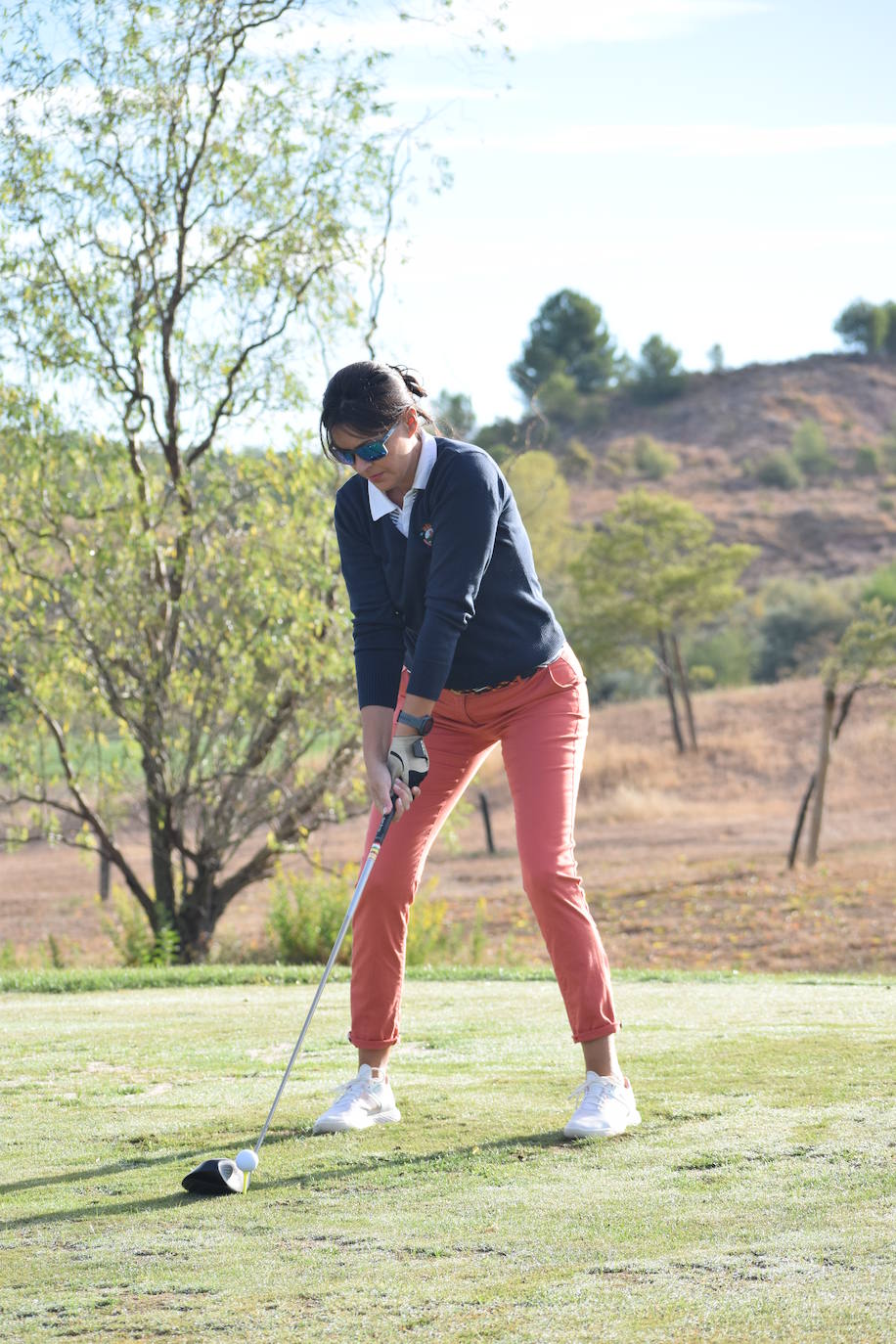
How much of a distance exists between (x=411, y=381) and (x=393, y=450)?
0.27m

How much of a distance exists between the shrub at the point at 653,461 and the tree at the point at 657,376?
1704 centimetres

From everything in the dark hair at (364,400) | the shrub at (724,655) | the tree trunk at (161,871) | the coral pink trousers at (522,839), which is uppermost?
the dark hair at (364,400)

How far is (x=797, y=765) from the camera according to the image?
41844 millimetres

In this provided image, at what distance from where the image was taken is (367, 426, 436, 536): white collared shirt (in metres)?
4.43

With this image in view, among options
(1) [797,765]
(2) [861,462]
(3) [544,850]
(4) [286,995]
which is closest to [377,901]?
(3) [544,850]

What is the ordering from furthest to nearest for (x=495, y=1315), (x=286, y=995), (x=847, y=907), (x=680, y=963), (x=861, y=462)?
(x=861, y=462) → (x=847, y=907) → (x=680, y=963) → (x=286, y=995) → (x=495, y=1315)

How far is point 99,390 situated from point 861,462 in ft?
311

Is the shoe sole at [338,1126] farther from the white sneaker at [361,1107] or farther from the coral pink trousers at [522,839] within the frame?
the coral pink trousers at [522,839]

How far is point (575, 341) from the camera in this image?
12356 cm

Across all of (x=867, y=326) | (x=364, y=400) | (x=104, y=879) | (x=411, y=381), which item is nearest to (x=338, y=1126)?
(x=364, y=400)

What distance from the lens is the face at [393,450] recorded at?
14.1 feet

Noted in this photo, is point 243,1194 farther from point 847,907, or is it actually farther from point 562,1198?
point 847,907

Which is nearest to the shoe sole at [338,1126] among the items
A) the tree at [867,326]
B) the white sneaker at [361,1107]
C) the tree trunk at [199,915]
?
the white sneaker at [361,1107]

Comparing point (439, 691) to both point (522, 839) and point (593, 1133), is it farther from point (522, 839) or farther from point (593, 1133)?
point (593, 1133)
